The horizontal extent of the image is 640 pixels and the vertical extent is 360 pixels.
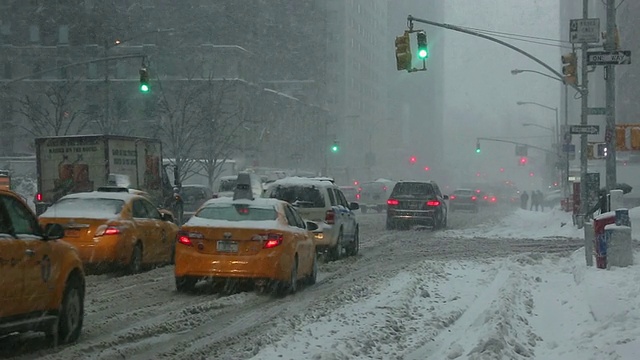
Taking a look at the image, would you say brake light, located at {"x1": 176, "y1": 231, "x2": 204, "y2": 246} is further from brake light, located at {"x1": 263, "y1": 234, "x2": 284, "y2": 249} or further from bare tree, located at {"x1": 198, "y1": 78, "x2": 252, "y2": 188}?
bare tree, located at {"x1": 198, "y1": 78, "x2": 252, "y2": 188}

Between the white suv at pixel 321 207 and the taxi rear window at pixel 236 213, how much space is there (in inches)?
218

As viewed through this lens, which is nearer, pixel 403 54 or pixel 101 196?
pixel 101 196

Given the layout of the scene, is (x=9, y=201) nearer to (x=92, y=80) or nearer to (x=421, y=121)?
(x=92, y=80)

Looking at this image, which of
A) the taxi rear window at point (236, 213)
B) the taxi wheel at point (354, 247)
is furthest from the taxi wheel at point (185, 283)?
the taxi wheel at point (354, 247)

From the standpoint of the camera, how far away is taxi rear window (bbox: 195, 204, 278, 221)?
1479 cm

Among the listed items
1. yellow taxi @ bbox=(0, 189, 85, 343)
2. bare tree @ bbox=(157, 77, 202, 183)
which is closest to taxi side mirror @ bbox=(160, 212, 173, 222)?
yellow taxi @ bbox=(0, 189, 85, 343)

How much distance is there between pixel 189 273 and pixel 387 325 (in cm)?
415

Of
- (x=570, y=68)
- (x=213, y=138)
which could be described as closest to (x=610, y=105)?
Answer: (x=570, y=68)

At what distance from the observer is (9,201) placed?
9.26 m

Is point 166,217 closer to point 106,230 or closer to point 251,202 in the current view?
point 106,230

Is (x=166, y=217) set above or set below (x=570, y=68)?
below

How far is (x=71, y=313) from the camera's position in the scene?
33.2 ft

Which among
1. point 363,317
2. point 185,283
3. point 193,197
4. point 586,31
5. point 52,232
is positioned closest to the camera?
point 52,232

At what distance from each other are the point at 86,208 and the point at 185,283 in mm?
3266
